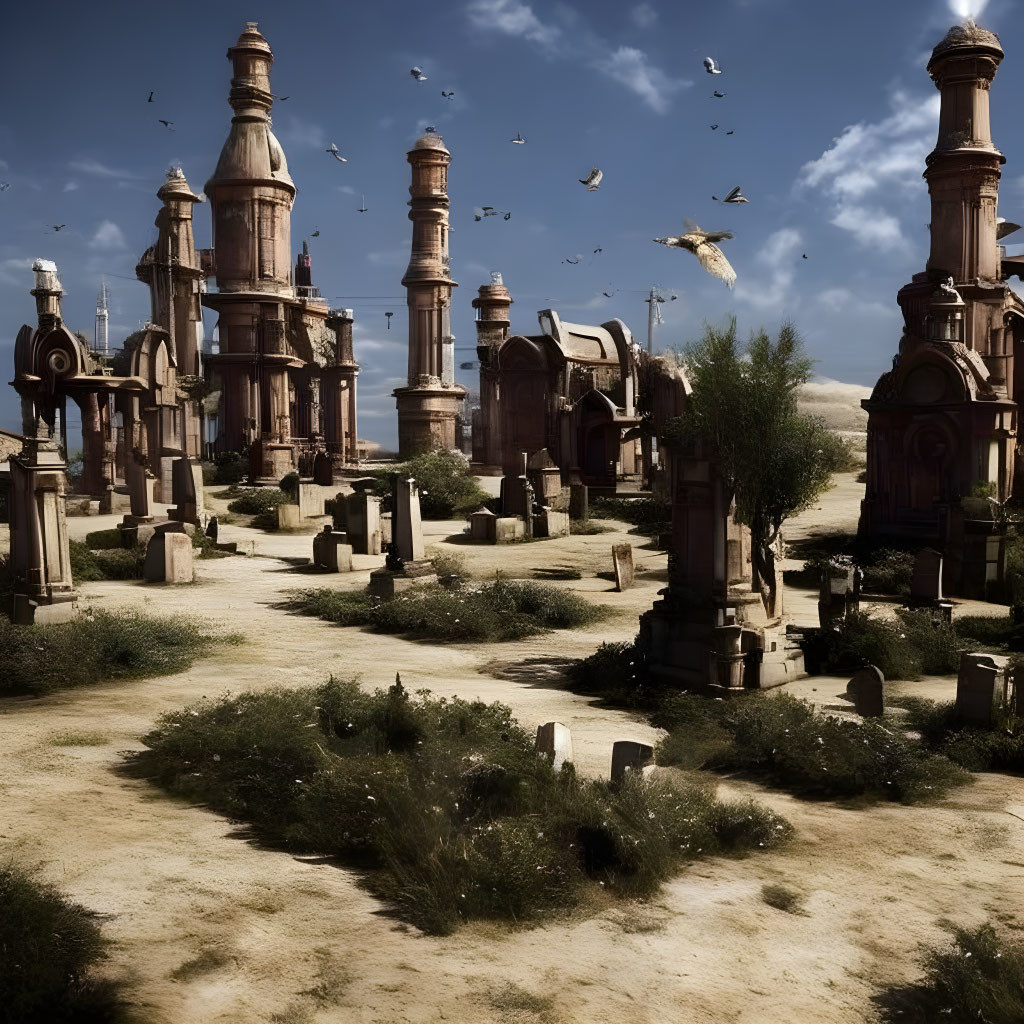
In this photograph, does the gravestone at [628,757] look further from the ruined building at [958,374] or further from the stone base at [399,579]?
the ruined building at [958,374]

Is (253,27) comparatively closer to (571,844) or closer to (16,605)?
(16,605)

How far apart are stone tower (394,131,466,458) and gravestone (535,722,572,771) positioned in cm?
3746

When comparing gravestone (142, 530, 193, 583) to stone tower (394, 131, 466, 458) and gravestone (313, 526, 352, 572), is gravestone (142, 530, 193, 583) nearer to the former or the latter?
gravestone (313, 526, 352, 572)

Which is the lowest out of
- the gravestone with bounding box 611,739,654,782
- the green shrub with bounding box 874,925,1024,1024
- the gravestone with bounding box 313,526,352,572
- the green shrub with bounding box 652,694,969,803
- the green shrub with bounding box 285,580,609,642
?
the green shrub with bounding box 874,925,1024,1024

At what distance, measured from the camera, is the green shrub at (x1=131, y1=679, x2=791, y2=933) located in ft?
21.5

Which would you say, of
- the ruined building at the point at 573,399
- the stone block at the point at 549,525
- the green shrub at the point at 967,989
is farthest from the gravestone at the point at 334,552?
the green shrub at the point at 967,989

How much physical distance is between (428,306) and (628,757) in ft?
132

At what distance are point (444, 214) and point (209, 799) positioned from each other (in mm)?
41667

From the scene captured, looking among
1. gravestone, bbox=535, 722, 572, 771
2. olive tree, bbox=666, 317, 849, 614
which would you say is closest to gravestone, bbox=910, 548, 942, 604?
olive tree, bbox=666, 317, 849, 614

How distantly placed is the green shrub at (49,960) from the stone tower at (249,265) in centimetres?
3464

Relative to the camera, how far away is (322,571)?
2183 cm

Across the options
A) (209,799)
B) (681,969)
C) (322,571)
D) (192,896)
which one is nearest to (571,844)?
(681,969)

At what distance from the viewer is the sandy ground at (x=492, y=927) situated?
5336mm

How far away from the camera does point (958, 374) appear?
23.2m
